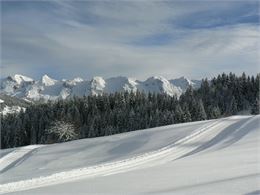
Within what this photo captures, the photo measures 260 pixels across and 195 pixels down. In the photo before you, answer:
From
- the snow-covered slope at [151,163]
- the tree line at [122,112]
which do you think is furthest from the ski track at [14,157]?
the tree line at [122,112]

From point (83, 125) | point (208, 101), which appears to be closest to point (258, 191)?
point (83, 125)

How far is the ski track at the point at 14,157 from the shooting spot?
44091 mm

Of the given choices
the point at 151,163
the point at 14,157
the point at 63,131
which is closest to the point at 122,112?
the point at 63,131

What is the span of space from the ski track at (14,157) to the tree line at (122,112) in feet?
133

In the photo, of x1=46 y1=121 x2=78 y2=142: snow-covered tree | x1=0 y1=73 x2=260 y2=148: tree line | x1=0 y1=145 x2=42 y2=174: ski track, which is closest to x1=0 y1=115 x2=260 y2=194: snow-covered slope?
x1=0 y1=145 x2=42 y2=174: ski track

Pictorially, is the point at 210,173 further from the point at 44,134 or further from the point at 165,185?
the point at 44,134

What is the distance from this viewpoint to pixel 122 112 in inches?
4075

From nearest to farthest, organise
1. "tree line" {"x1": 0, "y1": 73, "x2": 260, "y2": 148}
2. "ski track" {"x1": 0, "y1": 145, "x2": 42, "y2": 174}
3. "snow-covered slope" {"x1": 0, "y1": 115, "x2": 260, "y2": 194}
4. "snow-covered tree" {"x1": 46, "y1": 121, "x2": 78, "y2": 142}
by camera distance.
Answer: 1. "snow-covered slope" {"x1": 0, "y1": 115, "x2": 260, "y2": 194}
2. "ski track" {"x1": 0, "y1": 145, "x2": 42, "y2": 174}
3. "snow-covered tree" {"x1": 46, "y1": 121, "x2": 78, "y2": 142}
4. "tree line" {"x1": 0, "y1": 73, "x2": 260, "y2": 148}

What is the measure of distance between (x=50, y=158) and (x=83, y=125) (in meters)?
59.6

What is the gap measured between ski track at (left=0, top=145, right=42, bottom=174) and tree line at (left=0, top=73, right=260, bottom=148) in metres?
40.6

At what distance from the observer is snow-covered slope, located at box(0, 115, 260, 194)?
17047 mm

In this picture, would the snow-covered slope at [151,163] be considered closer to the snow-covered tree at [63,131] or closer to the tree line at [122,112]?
the snow-covered tree at [63,131]

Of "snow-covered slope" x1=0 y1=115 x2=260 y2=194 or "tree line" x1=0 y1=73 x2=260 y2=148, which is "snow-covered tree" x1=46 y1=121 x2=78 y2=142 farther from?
"snow-covered slope" x1=0 y1=115 x2=260 y2=194

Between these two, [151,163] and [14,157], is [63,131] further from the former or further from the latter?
[151,163]
